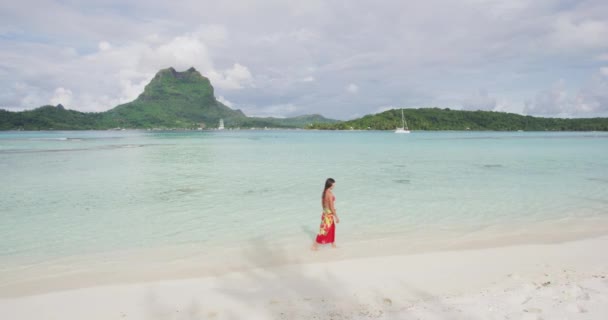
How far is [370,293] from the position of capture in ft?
21.4

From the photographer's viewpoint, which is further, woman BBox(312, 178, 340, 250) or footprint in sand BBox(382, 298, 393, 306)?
woman BBox(312, 178, 340, 250)

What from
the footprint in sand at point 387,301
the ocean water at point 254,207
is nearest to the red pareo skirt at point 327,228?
the ocean water at point 254,207

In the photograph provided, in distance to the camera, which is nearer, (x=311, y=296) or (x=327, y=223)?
(x=311, y=296)

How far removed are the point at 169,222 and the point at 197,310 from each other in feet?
23.2

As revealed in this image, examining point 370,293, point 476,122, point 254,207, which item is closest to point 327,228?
point 370,293

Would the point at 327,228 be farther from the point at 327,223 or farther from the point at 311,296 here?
the point at 311,296

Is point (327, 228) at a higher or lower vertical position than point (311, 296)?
higher

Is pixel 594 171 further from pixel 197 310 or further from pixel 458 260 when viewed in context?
pixel 197 310

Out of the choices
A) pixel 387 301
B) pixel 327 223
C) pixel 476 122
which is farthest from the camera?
pixel 476 122

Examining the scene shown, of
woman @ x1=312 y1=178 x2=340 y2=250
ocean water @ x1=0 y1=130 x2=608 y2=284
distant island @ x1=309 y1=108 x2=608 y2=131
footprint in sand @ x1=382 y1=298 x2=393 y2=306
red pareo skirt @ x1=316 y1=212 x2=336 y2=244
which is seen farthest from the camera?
distant island @ x1=309 y1=108 x2=608 y2=131

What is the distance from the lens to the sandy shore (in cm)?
563

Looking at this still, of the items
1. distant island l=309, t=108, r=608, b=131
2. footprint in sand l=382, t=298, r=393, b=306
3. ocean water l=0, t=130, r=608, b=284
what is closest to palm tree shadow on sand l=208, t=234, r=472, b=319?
footprint in sand l=382, t=298, r=393, b=306

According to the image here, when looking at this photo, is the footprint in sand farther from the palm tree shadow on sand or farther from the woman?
the woman

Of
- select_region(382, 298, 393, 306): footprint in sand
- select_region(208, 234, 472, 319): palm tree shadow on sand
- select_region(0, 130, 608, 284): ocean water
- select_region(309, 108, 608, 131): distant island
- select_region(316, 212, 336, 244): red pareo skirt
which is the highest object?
select_region(309, 108, 608, 131): distant island
